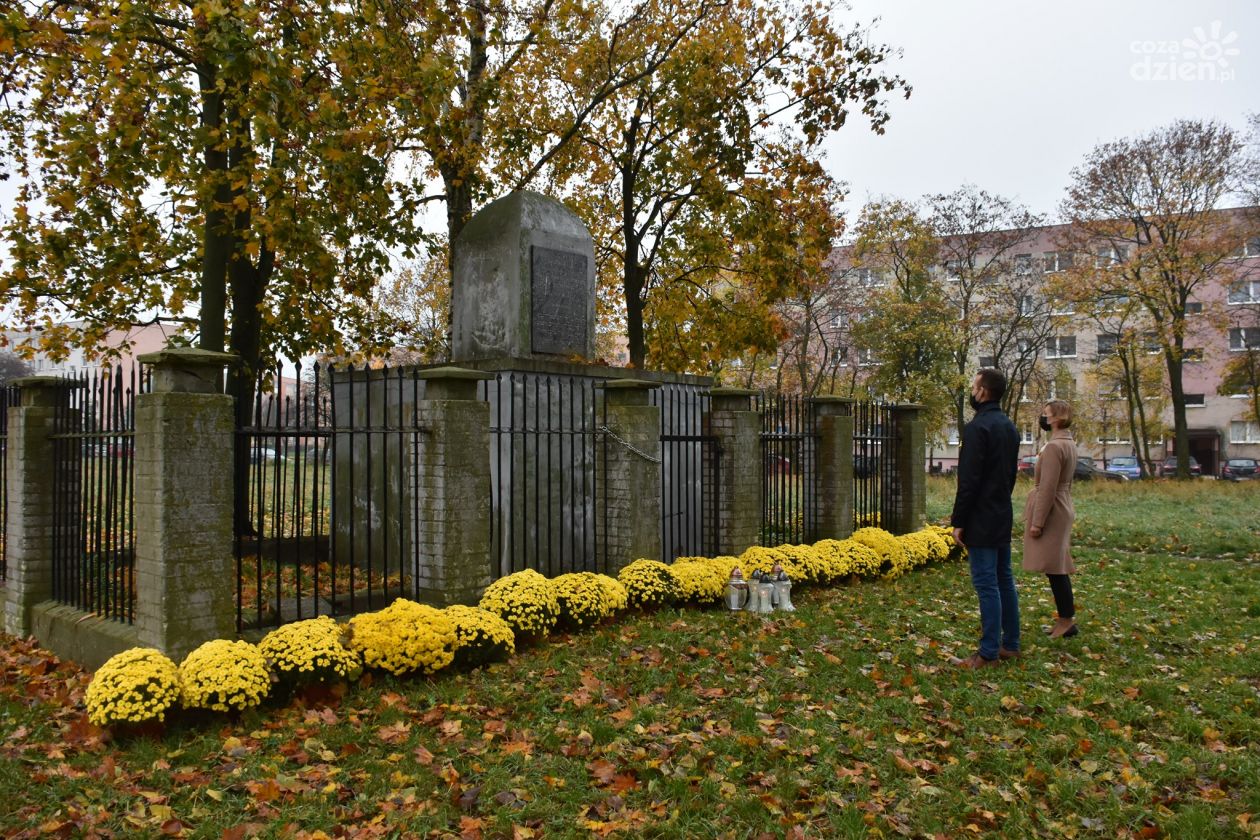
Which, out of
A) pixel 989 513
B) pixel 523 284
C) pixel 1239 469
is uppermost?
pixel 523 284

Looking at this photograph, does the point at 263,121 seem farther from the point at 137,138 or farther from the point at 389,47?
the point at 389,47

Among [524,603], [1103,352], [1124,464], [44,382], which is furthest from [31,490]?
[1124,464]

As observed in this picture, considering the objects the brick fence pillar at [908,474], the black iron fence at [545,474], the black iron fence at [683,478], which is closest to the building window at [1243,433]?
the brick fence pillar at [908,474]

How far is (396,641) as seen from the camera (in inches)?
217

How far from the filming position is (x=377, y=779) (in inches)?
162

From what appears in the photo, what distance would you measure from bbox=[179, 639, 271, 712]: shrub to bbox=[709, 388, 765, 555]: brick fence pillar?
16.7ft

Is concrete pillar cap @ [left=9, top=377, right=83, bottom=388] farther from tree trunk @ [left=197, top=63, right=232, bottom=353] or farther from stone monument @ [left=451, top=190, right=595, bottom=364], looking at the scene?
stone monument @ [left=451, top=190, right=595, bottom=364]

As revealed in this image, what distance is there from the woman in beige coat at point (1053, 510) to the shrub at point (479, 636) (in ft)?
13.2

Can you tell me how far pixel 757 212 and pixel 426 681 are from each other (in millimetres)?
10723

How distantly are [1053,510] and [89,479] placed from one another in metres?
7.62

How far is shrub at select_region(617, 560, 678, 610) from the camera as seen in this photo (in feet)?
24.3

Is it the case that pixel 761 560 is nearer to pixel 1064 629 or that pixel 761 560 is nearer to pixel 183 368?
pixel 1064 629

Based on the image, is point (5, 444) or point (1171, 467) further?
point (1171, 467)

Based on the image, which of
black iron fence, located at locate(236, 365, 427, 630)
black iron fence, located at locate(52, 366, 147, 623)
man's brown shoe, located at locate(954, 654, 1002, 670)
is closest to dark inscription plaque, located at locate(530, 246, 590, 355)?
black iron fence, located at locate(236, 365, 427, 630)
